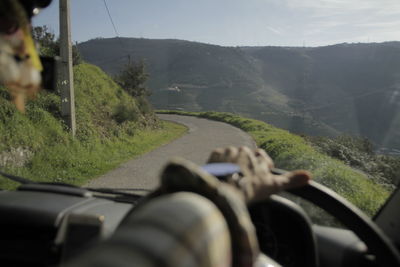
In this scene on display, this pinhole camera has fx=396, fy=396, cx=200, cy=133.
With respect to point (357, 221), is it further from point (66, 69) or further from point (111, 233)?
point (66, 69)

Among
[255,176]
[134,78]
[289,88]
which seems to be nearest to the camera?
[255,176]

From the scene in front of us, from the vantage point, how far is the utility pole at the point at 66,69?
11.9 m

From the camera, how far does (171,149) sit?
17984 mm

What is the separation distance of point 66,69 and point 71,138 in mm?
2167

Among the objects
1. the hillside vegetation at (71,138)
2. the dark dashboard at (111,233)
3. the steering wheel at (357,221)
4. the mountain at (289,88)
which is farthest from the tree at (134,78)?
the mountain at (289,88)

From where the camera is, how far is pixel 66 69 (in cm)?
1235

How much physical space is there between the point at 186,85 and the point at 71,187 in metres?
150

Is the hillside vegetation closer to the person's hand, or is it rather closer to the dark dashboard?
Result: the dark dashboard

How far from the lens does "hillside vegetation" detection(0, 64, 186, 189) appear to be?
980cm

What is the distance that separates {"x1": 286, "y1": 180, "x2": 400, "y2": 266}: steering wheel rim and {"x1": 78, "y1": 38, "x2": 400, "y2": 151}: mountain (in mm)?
71212

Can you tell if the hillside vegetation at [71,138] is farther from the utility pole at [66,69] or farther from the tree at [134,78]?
the tree at [134,78]

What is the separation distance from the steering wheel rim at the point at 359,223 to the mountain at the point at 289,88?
234 feet

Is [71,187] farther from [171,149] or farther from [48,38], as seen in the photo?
[48,38]

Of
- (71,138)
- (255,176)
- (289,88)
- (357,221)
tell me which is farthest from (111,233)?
(289,88)
